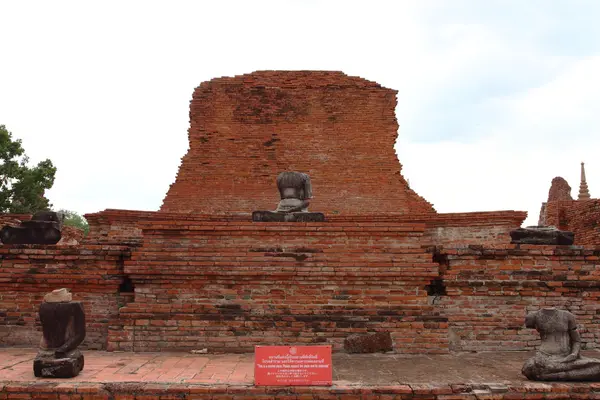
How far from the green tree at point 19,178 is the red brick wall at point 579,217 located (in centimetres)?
1858

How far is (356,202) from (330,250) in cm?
573

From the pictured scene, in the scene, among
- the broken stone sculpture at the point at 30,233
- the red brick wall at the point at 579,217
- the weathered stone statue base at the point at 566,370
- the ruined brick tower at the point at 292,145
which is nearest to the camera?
the weathered stone statue base at the point at 566,370

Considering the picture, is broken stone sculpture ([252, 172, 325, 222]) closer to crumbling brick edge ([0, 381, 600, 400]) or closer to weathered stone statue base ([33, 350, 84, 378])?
crumbling brick edge ([0, 381, 600, 400])

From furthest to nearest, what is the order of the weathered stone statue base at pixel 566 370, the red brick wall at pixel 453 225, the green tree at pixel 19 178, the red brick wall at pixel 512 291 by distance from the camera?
the green tree at pixel 19 178
the red brick wall at pixel 453 225
the red brick wall at pixel 512 291
the weathered stone statue base at pixel 566 370

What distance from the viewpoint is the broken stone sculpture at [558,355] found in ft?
14.0

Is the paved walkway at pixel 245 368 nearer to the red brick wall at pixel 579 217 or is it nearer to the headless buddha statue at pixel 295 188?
the headless buddha statue at pixel 295 188

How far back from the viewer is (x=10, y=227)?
649cm

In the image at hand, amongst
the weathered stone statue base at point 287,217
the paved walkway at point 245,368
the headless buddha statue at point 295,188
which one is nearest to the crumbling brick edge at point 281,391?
the paved walkway at point 245,368

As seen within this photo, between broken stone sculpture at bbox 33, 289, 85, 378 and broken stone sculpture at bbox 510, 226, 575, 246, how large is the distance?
548 centimetres

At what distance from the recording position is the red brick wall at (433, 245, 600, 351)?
19.2 feet

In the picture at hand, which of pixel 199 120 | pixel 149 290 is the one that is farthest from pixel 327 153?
pixel 149 290

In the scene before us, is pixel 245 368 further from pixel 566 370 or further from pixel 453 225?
pixel 453 225

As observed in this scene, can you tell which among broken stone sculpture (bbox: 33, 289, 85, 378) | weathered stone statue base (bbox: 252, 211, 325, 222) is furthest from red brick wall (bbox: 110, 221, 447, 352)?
broken stone sculpture (bbox: 33, 289, 85, 378)

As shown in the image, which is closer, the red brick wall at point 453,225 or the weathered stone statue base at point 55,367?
the weathered stone statue base at point 55,367
